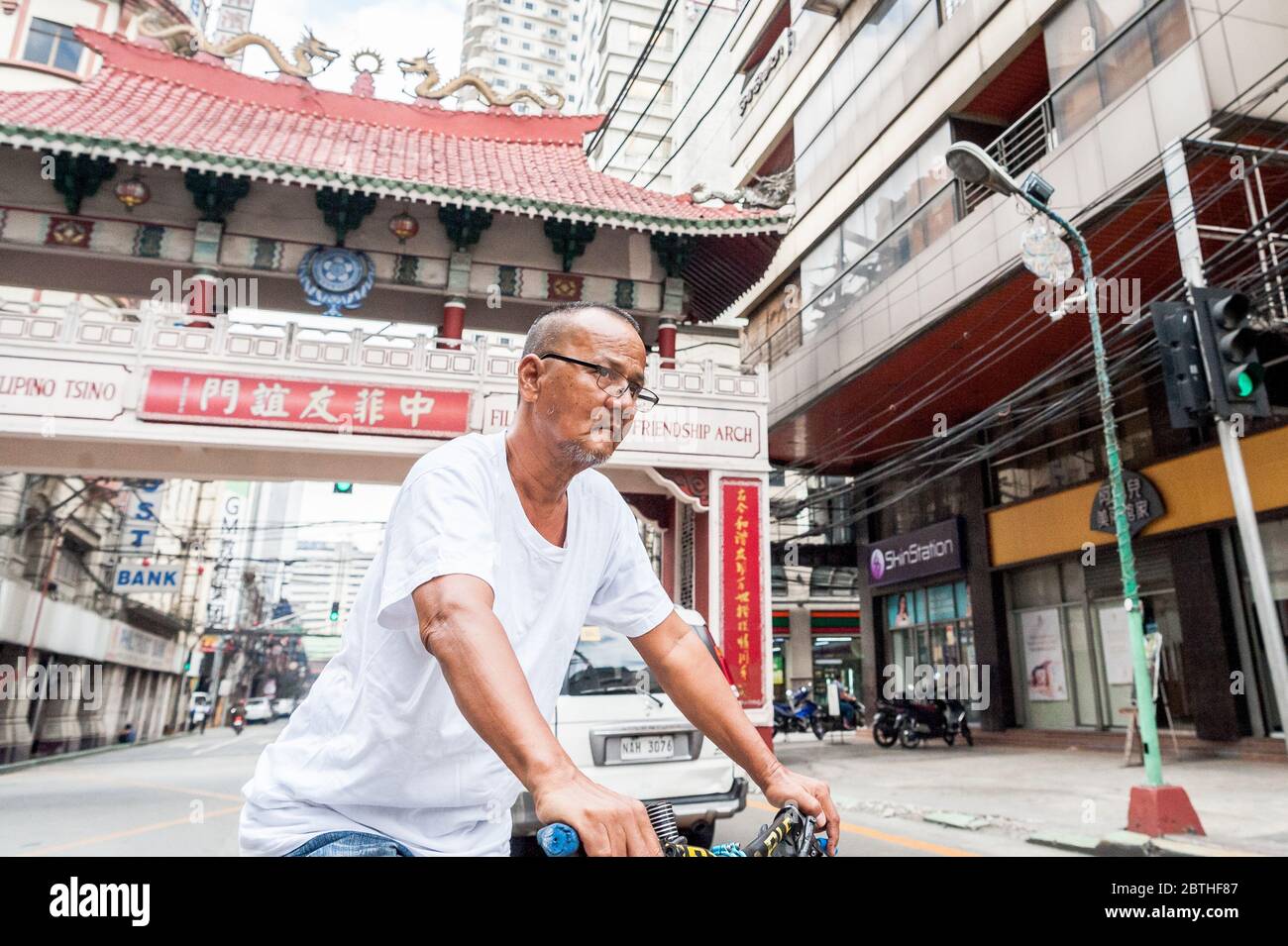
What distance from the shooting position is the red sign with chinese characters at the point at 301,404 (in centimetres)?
958

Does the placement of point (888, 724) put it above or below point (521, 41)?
below

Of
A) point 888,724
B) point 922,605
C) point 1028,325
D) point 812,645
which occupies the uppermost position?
point 1028,325

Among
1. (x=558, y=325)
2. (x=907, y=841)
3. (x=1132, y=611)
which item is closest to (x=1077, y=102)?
(x=1132, y=611)

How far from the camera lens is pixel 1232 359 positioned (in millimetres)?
5371

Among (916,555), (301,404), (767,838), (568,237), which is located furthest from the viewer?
(916,555)

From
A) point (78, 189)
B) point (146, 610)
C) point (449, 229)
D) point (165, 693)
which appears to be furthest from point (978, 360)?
point (165, 693)

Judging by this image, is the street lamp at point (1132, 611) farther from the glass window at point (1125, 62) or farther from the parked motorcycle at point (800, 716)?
the parked motorcycle at point (800, 716)

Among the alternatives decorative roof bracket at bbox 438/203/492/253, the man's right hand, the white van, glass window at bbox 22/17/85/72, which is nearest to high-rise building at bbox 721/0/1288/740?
the white van

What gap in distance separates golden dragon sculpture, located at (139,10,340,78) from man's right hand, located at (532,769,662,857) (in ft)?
48.5

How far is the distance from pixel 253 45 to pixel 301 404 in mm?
6996

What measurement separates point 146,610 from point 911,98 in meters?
25.5

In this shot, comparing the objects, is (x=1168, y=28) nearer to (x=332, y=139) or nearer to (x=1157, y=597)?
(x=1157, y=597)

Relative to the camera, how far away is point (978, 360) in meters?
13.7

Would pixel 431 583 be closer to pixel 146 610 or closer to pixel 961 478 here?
pixel 961 478
